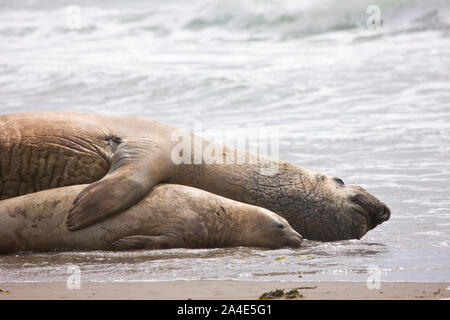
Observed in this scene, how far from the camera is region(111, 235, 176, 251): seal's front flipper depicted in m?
5.82

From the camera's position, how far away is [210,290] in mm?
4430

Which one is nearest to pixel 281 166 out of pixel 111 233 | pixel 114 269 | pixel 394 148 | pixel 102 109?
pixel 111 233

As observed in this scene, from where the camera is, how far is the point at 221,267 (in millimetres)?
5242

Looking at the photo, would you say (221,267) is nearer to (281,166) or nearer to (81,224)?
(81,224)

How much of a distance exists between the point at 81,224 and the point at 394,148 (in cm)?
622
